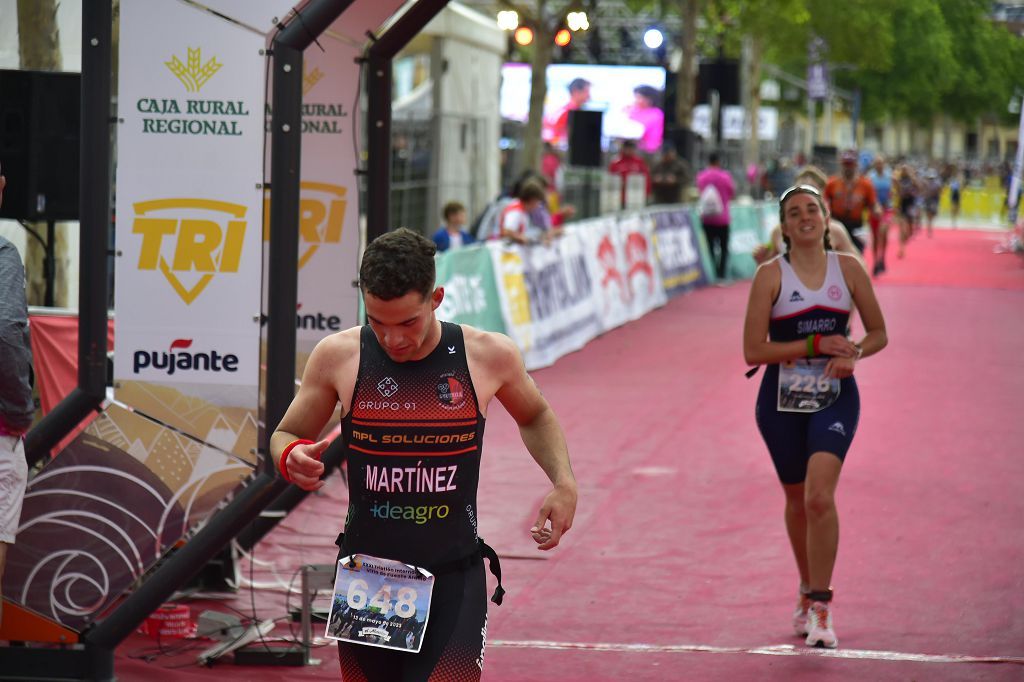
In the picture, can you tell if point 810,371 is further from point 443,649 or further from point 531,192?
point 531,192

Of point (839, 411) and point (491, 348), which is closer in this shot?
point (491, 348)

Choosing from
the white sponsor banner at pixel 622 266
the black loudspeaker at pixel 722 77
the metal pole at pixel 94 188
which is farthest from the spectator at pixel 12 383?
the black loudspeaker at pixel 722 77

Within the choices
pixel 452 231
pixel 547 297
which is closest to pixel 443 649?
pixel 547 297

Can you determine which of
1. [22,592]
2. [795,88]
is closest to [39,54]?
[22,592]

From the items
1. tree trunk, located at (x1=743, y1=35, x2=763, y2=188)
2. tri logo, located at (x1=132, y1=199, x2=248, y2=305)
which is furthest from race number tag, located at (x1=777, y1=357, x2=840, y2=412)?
tree trunk, located at (x1=743, y1=35, x2=763, y2=188)

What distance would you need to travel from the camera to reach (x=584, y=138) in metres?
30.3

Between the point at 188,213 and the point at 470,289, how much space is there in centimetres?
813

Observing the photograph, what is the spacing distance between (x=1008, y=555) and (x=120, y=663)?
15.6ft

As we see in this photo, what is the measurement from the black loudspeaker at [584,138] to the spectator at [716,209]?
17.1 feet

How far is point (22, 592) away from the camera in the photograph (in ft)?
19.2

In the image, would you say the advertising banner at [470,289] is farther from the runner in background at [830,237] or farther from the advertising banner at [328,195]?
the advertising banner at [328,195]

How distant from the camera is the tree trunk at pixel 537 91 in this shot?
69.6ft

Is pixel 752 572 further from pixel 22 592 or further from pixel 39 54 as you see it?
pixel 39 54

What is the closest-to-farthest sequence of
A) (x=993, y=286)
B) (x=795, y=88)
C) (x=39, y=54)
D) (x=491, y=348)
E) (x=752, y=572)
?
(x=491, y=348), (x=752, y=572), (x=39, y=54), (x=993, y=286), (x=795, y=88)
